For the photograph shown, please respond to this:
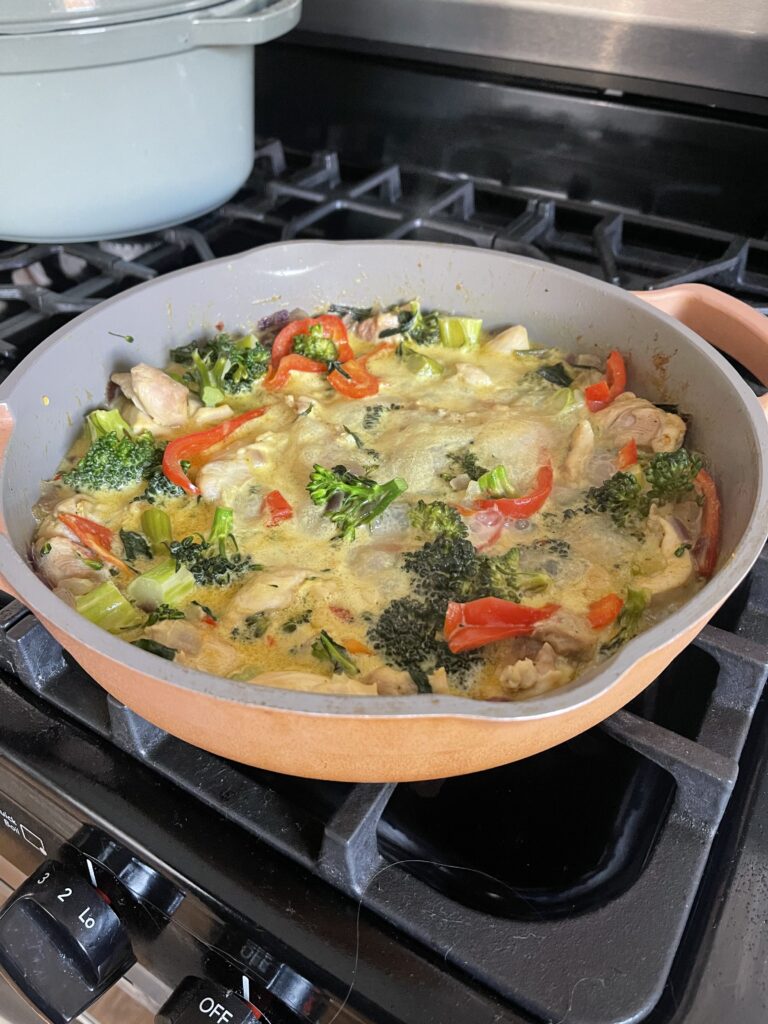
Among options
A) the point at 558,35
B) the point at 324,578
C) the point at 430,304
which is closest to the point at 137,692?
the point at 324,578

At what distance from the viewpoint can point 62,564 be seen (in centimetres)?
127

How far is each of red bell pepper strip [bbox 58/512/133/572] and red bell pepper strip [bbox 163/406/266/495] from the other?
157mm

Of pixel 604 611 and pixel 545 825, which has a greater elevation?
pixel 604 611

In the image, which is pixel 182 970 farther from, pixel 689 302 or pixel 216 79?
pixel 216 79

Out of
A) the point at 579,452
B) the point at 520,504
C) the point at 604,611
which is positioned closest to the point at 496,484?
the point at 520,504

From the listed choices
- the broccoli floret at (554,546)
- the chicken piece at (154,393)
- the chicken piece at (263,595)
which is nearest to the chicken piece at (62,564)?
the chicken piece at (263,595)

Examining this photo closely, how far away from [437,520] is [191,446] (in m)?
0.47

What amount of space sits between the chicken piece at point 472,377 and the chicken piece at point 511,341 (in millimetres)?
67

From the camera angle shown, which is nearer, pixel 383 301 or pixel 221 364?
pixel 221 364

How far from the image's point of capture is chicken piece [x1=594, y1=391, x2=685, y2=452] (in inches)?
57.1

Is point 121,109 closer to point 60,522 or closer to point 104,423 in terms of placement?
point 104,423

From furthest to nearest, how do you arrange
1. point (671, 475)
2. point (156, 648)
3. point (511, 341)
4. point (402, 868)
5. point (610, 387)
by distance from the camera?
point (511, 341) → point (610, 387) → point (671, 475) → point (156, 648) → point (402, 868)

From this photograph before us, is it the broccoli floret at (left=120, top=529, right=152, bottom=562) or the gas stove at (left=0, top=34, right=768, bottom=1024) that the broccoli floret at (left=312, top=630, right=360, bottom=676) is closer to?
the gas stove at (left=0, top=34, right=768, bottom=1024)

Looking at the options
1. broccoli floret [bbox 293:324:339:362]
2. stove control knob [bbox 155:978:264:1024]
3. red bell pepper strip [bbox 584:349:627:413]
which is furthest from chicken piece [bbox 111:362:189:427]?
stove control knob [bbox 155:978:264:1024]
